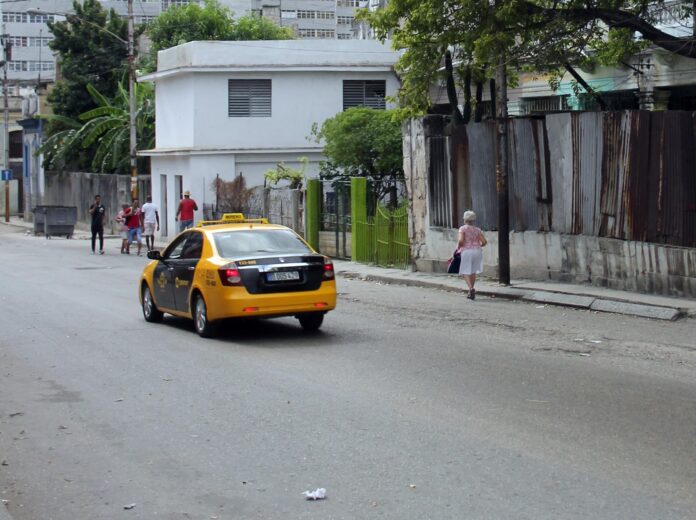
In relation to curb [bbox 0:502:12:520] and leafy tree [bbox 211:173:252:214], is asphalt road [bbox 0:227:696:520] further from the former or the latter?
leafy tree [bbox 211:173:252:214]

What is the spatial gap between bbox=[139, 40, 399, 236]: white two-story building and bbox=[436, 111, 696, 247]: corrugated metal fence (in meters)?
16.0

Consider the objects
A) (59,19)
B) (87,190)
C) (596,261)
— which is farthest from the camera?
(59,19)

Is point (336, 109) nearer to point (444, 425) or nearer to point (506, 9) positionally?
point (506, 9)

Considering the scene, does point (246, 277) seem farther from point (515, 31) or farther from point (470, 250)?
point (515, 31)

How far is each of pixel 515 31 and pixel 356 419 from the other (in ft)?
36.0

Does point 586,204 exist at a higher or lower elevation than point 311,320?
higher

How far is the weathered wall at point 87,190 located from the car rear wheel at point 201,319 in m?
31.6

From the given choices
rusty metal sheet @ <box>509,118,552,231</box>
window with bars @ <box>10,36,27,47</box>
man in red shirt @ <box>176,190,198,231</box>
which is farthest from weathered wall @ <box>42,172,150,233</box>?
window with bars @ <box>10,36,27,47</box>

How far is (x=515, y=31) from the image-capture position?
59.3 feet

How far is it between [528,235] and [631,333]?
6.09 m

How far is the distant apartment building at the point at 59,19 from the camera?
84.6 meters

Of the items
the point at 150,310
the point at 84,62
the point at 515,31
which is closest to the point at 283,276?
the point at 150,310

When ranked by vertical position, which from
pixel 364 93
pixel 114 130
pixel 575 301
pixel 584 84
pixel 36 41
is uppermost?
pixel 36 41

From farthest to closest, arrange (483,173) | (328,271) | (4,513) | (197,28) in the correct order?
(197,28), (483,173), (328,271), (4,513)
